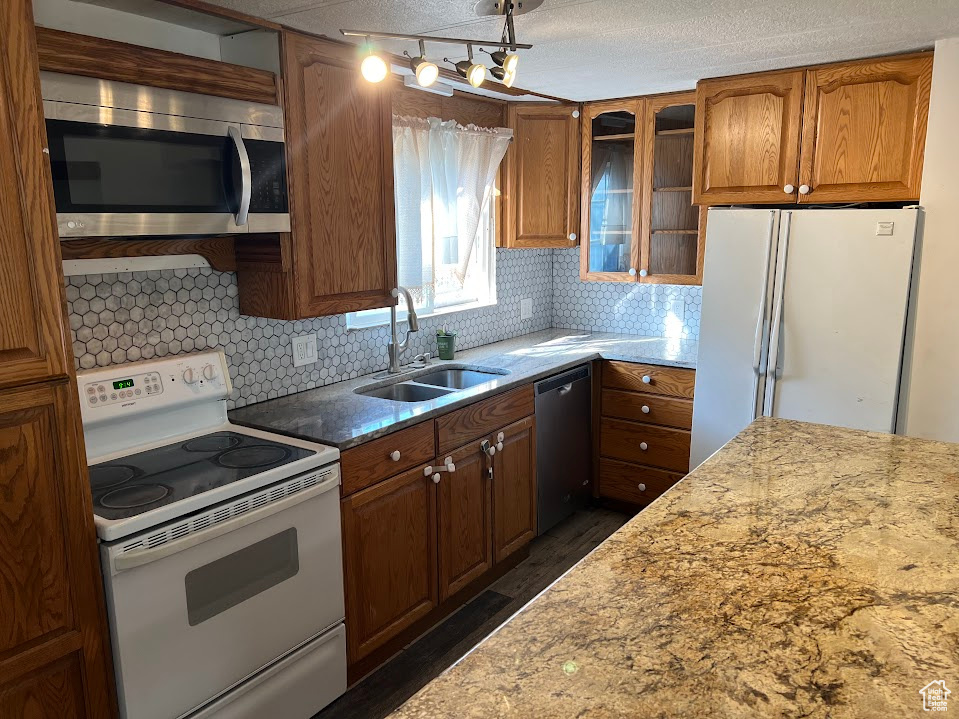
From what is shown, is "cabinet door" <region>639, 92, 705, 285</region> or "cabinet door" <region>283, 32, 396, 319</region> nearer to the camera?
"cabinet door" <region>283, 32, 396, 319</region>

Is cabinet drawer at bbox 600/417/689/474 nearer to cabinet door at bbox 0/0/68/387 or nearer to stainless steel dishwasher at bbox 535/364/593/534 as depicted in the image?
stainless steel dishwasher at bbox 535/364/593/534

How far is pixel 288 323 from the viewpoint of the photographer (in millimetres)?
2859

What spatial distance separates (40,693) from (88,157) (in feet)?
4.17

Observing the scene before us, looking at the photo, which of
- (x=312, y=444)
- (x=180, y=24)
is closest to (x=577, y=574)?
(x=312, y=444)

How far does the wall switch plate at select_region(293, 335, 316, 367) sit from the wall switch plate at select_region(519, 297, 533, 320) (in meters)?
1.65

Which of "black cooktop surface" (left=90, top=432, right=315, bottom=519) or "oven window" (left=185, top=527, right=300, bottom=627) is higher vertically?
"black cooktop surface" (left=90, top=432, right=315, bottom=519)

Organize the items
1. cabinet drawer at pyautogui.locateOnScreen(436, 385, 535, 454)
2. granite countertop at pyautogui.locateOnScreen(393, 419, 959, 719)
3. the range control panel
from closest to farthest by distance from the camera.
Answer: granite countertop at pyautogui.locateOnScreen(393, 419, 959, 719) < the range control panel < cabinet drawer at pyautogui.locateOnScreen(436, 385, 535, 454)

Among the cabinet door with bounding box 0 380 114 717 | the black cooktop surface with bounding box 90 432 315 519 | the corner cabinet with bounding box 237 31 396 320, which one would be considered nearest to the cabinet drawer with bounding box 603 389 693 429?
the corner cabinet with bounding box 237 31 396 320

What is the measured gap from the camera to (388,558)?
8.39 ft

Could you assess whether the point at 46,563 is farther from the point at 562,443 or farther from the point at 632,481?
the point at 632,481

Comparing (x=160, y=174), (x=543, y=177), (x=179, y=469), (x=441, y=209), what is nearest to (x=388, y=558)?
(x=179, y=469)

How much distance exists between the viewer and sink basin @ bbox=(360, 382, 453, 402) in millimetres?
3145

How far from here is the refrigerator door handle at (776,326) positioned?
307cm

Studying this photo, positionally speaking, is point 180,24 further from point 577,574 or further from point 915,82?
point 915,82
